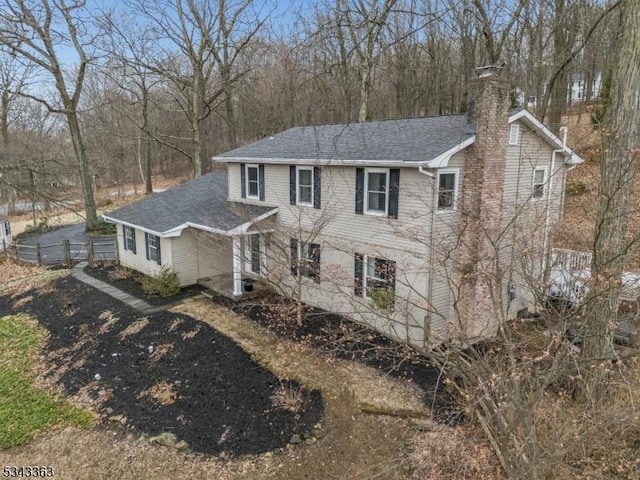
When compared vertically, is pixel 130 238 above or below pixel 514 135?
below

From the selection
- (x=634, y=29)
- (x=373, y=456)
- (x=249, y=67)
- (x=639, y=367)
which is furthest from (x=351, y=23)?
(x=249, y=67)

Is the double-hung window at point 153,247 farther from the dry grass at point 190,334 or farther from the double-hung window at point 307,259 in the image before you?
the double-hung window at point 307,259

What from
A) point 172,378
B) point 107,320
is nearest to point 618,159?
point 172,378

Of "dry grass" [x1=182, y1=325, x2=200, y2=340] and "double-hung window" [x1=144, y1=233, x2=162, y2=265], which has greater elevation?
"double-hung window" [x1=144, y1=233, x2=162, y2=265]

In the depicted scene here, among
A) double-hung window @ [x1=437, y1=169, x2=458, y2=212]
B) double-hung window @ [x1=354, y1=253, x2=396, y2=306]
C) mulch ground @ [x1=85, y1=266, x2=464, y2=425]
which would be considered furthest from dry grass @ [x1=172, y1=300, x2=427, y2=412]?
double-hung window @ [x1=437, y1=169, x2=458, y2=212]

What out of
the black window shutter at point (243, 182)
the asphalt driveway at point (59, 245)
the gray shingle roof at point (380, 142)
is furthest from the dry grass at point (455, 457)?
the asphalt driveway at point (59, 245)

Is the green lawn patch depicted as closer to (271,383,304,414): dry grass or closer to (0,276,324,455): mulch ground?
(0,276,324,455): mulch ground

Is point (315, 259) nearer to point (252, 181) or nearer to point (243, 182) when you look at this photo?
point (252, 181)
